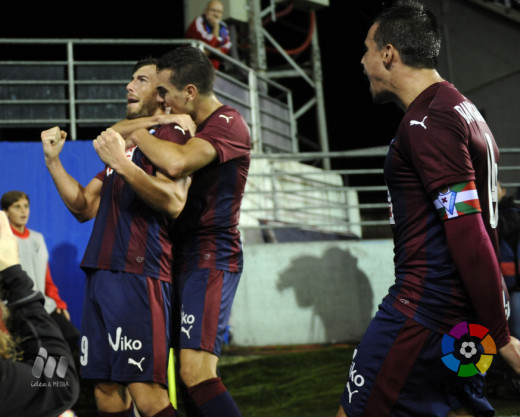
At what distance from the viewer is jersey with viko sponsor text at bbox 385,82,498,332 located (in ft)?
7.36

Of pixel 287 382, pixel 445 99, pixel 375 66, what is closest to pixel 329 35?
pixel 287 382

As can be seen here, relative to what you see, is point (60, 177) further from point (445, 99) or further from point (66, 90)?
point (66, 90)

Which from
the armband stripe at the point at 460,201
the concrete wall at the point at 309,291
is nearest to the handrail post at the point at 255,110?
the concrete wall at the point at 309,291

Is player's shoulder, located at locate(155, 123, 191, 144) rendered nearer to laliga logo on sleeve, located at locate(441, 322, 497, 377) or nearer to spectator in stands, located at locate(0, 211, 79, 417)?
spectator in stands, located at locate(0, 211, 79, 417)

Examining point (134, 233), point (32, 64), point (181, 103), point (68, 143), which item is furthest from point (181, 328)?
point (32, 64)

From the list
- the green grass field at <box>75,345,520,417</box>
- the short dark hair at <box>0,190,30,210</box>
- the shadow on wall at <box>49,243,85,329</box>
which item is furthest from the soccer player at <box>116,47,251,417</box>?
the shadow on wall at <box>49,243,85,329</box>

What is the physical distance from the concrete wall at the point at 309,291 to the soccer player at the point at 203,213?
490cm

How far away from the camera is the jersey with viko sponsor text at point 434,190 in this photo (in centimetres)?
224

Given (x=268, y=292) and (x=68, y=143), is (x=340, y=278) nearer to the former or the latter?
(x=268, y=292)

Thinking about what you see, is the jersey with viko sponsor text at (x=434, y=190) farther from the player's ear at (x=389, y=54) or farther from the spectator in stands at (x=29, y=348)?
the spectator in stands at (x=29, y=348)

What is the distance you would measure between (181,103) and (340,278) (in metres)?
5.49

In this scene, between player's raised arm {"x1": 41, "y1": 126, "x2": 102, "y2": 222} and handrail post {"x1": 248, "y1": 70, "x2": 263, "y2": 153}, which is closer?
player's raised arm {"x1": 41, "y1": 126, "x2": 102, "y2": 222}

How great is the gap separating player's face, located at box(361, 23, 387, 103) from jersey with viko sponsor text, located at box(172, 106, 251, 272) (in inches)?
43.2

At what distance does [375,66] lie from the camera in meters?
2.58
